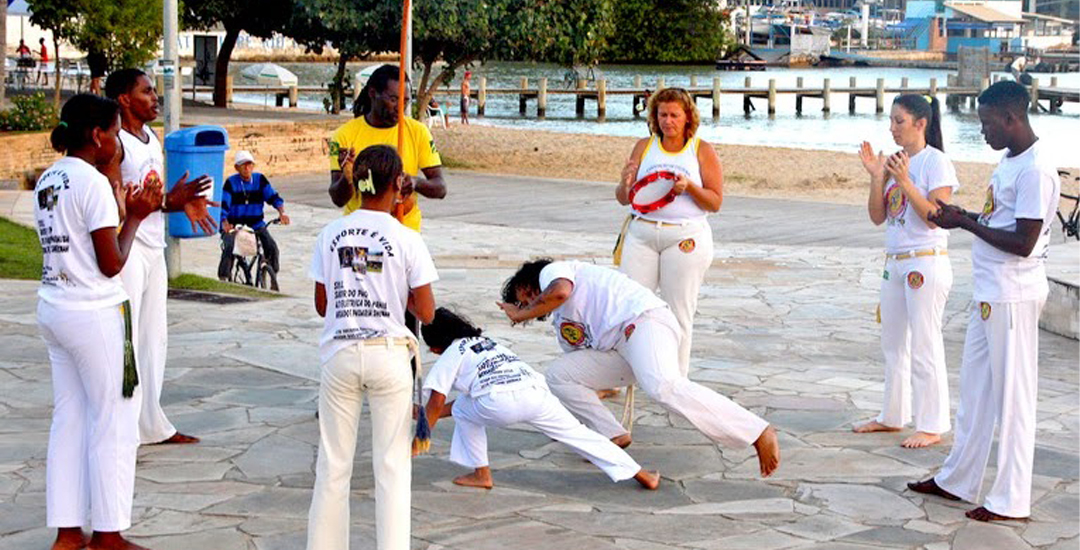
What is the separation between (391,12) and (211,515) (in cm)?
2214

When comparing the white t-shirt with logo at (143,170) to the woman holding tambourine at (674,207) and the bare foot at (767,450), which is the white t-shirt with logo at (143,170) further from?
the bare foot at (767,450)

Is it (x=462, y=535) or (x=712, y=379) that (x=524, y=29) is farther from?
(x=462, y=535)

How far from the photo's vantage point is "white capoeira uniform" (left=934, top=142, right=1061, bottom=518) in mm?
6273

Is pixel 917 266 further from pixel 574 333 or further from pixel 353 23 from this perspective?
pixel 353 23

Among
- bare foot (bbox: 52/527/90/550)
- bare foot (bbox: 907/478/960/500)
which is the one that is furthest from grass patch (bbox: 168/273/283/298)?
bare foot (bbox: 907/478/960/500)

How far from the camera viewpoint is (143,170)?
7.17 m

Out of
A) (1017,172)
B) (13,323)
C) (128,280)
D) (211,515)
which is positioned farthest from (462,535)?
(13,323)

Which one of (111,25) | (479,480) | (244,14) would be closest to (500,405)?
(479,480)

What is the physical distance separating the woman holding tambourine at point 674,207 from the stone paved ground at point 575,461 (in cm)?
80

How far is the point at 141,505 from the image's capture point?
6.57 meters

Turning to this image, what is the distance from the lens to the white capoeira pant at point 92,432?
5668 millimetres

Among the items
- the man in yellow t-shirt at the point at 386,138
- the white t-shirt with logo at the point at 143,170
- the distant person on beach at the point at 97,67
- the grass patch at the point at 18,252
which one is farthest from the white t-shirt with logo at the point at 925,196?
the distant person on beach at the point at 97,67

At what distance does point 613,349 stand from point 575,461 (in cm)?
68

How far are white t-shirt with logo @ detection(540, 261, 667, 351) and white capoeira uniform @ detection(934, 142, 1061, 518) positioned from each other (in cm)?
150
